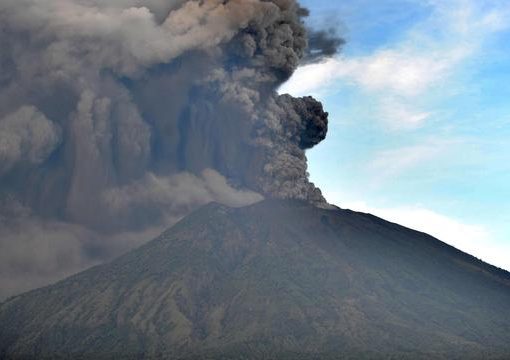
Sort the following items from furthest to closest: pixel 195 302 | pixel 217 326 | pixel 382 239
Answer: pixel 382 239 → pixel 195 302 → pixel 217 326

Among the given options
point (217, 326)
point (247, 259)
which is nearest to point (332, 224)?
point (247, 259)

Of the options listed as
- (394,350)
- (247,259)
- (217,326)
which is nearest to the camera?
(394,350)

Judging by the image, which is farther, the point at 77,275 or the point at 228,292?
the point at 77,275

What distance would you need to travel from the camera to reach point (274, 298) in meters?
148

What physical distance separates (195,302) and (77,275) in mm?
33283

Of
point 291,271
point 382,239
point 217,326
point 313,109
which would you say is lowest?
point 217,326

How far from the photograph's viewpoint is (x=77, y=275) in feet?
562

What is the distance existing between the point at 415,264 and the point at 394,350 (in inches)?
1813

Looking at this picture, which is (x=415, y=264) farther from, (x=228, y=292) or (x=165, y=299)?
(x=165, y=299)

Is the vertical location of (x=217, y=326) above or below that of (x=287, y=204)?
below

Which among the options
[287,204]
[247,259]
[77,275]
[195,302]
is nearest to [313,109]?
[287,204]

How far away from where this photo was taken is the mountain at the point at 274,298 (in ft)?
433

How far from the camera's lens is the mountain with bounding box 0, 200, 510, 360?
13212 cm

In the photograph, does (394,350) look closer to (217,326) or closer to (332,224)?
(217,326)
